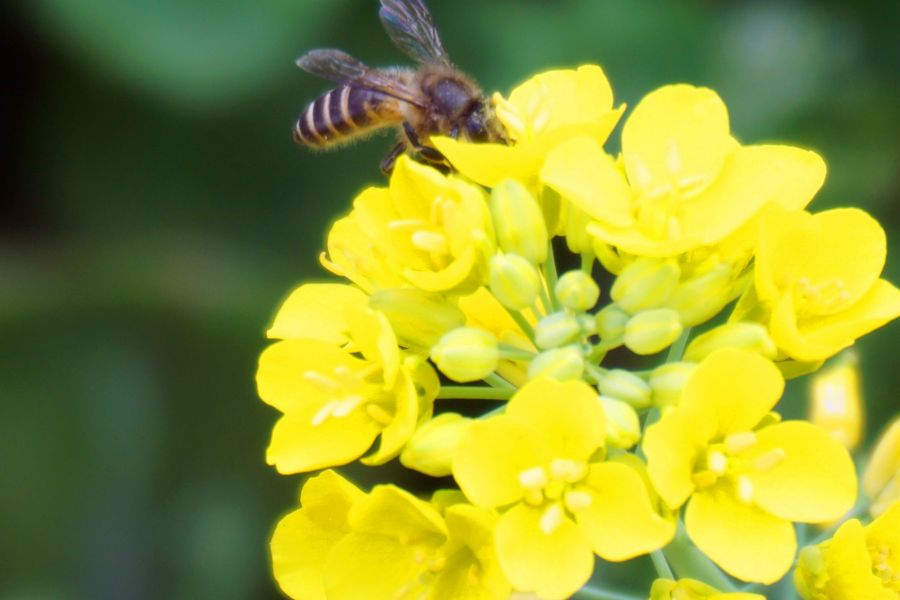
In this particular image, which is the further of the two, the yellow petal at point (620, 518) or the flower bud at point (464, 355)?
the flower bud at point (464, 355)

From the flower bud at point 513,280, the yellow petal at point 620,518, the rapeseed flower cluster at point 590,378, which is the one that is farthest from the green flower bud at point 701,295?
the yellow petal at point 620,518

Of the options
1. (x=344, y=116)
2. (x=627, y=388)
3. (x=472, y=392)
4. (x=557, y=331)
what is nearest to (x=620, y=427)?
(x=627, y=388)

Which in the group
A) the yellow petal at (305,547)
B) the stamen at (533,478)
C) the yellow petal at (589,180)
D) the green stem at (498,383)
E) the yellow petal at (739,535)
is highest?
the yellow petal at (589,180)

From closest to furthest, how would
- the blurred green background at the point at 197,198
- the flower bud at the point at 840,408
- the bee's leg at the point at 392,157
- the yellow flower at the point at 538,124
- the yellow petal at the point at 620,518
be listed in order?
the yellow petal at the point at 620,518 < the yellow flower at the point at 538,124 < the flower bud at the point at 840,408 < the bee's leg at the point at 392,157 < the blurred green background at the point at 197,198

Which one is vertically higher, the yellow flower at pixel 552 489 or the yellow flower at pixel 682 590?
the yellow flower at pixel 552 489

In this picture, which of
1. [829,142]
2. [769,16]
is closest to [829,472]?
[829,142]

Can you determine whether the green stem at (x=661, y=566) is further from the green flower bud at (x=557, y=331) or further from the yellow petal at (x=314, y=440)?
the yellow petal at (x=314, y=440)

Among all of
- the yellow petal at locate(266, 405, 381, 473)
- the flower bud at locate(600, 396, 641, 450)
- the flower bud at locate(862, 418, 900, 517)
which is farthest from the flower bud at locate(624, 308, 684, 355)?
the flower bud at locate(862, 418, 900, 517)
